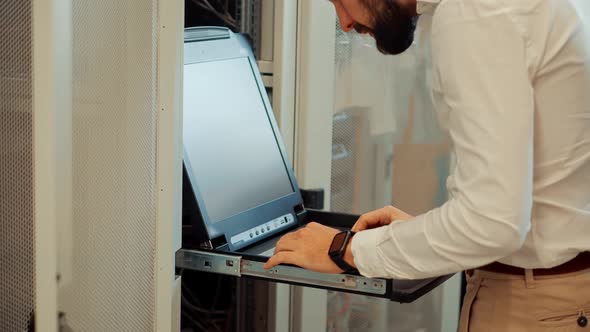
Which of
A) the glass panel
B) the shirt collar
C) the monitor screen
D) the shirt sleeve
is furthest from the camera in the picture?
the glass panel

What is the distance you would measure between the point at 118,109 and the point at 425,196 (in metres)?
1.36

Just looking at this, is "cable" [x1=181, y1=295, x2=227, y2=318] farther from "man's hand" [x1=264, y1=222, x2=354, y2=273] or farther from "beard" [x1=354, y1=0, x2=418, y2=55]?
"beard" [x1=354, y1=0, x2=418, y2=55]

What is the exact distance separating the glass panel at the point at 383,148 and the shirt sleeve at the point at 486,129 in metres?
1.20

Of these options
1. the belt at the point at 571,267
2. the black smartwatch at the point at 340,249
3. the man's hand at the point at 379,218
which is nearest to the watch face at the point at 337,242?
the black smartwatch at the point at 340,249

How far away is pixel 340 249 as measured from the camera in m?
1.32

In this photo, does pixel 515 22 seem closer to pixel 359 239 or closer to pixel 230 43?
pixel 359 239

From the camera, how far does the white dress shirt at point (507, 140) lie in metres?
1.09

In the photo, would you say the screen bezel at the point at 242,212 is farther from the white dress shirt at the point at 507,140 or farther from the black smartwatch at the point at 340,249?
the white dress shirt at the point at 507,140

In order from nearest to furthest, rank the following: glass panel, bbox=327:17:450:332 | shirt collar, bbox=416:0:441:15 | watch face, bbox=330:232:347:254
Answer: shirt collar, bbox=416:0:441:15 < watch face, bbox=330:232:347:254 < glass panel, bbox=327:17:450:332

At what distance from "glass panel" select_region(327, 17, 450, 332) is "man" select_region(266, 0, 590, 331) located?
0.98 metres

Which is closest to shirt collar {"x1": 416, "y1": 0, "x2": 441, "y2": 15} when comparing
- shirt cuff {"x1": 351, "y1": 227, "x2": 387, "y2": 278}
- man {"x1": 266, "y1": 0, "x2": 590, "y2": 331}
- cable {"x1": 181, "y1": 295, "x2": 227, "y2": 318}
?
man {"x1": 266, "y1": 0, "x2": 590, "y2": 331}

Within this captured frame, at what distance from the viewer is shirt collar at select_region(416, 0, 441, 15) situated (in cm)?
122

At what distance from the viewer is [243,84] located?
1869 mm

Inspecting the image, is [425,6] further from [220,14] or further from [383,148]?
[383,148]
